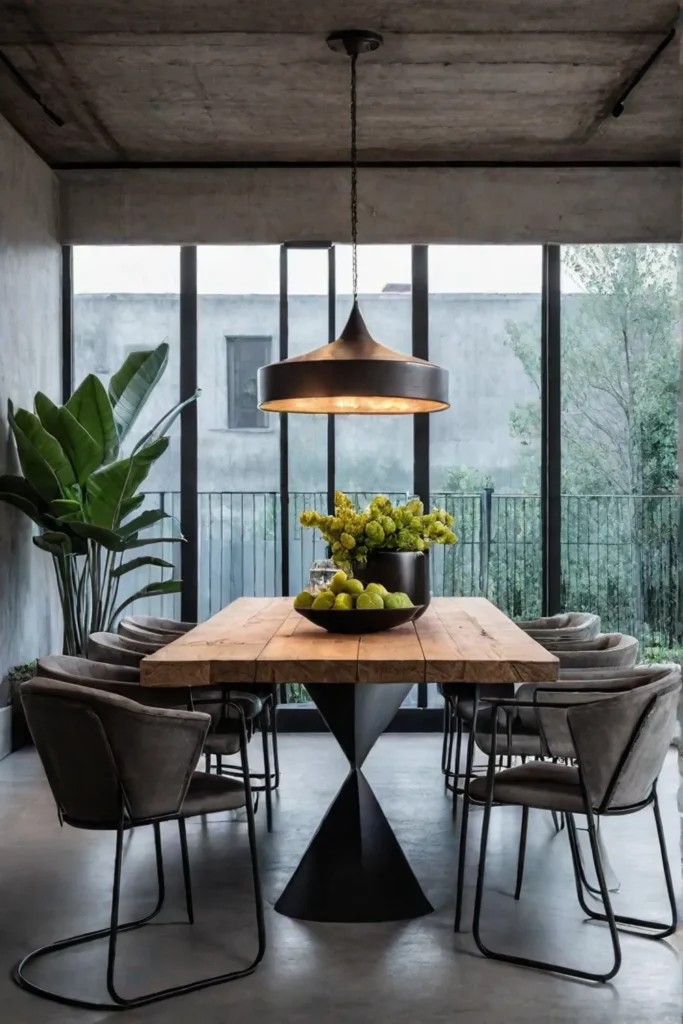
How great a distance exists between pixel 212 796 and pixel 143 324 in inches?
156

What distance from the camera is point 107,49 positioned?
4.70m

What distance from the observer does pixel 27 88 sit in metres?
5.00

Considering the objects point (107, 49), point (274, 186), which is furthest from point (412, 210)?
point (107, 49)

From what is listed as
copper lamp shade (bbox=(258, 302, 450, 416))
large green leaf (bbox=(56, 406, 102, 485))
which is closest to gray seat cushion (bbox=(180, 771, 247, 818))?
copper lamp shade (bbox=(258, 302, 450, 416))

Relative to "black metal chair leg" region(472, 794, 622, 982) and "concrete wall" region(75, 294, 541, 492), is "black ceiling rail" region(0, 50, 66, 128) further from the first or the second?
"black metal chair leg" region(472, 794, 622, 982)

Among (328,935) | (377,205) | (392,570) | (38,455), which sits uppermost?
(377,205)

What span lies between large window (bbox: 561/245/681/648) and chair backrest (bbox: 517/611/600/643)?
175 centimetres

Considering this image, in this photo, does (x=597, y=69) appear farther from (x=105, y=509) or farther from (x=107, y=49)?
(x=105, y=509)

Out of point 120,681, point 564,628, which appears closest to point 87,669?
point 120,681

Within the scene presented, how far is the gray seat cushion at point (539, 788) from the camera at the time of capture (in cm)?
296

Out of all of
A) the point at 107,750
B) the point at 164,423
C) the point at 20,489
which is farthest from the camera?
the point at 164,423

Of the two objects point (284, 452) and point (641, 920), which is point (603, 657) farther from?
point (284, 452)

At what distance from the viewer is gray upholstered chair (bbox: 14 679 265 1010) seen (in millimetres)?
2701

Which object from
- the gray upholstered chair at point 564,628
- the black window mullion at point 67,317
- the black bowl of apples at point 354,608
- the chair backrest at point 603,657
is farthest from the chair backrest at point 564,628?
the black window mullion at point 67,317
